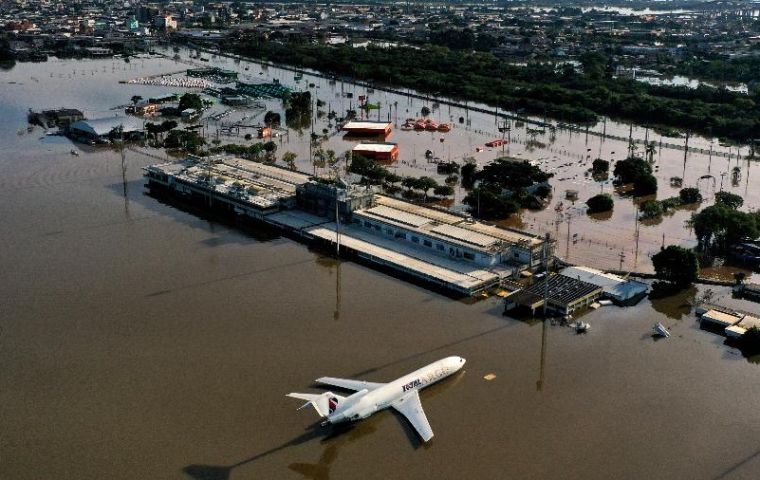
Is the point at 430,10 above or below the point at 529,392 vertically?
above

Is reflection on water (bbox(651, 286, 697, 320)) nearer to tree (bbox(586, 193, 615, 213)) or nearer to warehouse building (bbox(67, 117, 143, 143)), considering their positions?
tree (bbox(586, 193, 615, 213))

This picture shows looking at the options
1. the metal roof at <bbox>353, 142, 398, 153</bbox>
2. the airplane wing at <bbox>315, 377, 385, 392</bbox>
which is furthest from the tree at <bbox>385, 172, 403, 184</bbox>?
the airplane wing at <bbox>315, 377, 385, 392</bbox>

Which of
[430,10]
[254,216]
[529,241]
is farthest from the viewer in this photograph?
[430,10]

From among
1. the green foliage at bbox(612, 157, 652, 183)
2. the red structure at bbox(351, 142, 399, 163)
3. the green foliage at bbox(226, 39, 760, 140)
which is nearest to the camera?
the green foliage at bbox(612, 157, 652, 183)

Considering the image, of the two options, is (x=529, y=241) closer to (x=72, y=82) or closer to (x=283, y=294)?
(x=283, y=294)

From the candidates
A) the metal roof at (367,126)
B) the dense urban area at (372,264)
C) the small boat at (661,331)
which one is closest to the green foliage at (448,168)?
the dense urban area at (372,264)

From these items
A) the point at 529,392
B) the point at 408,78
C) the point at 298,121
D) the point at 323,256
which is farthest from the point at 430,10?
the point at 529,392

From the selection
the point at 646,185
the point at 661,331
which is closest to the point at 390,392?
the point at 661,331

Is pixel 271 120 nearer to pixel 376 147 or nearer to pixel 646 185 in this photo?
pixel 376 147
